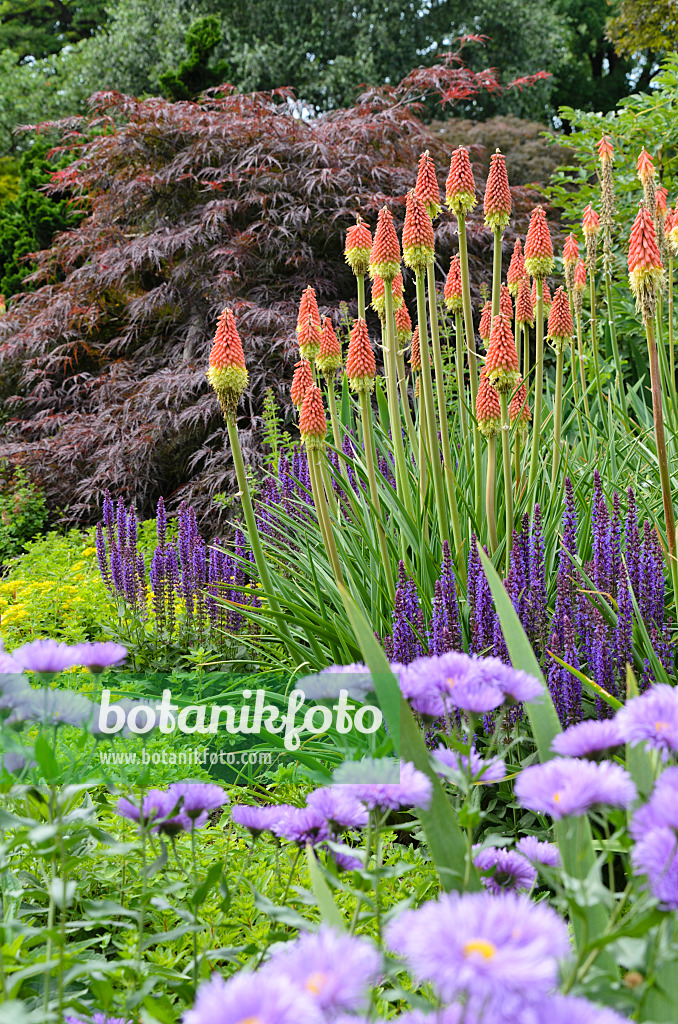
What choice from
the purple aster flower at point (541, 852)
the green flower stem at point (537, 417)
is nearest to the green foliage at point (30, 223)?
the green flower stem at point (537, 417)

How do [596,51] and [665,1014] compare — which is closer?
[665,1014]

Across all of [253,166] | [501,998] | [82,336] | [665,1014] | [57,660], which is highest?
[253,166]

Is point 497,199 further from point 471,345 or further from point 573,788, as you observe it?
point 573,788

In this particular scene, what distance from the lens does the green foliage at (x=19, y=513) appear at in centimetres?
625

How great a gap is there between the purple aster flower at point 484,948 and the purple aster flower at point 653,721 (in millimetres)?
270

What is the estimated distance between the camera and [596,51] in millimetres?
20047

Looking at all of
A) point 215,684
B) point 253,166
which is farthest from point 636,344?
point 215,684

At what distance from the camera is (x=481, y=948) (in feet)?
1.70

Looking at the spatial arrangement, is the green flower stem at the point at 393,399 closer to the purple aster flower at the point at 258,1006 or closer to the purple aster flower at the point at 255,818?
the purple aster flower at the point at 255,818

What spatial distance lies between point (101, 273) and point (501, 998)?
672 centimetres

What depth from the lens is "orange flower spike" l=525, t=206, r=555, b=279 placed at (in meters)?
2.47

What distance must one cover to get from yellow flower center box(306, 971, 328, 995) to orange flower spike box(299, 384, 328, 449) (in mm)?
1656

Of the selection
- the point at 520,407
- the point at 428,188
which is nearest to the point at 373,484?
the point at 520,407

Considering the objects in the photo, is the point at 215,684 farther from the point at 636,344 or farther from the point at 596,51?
the point at 596,51
